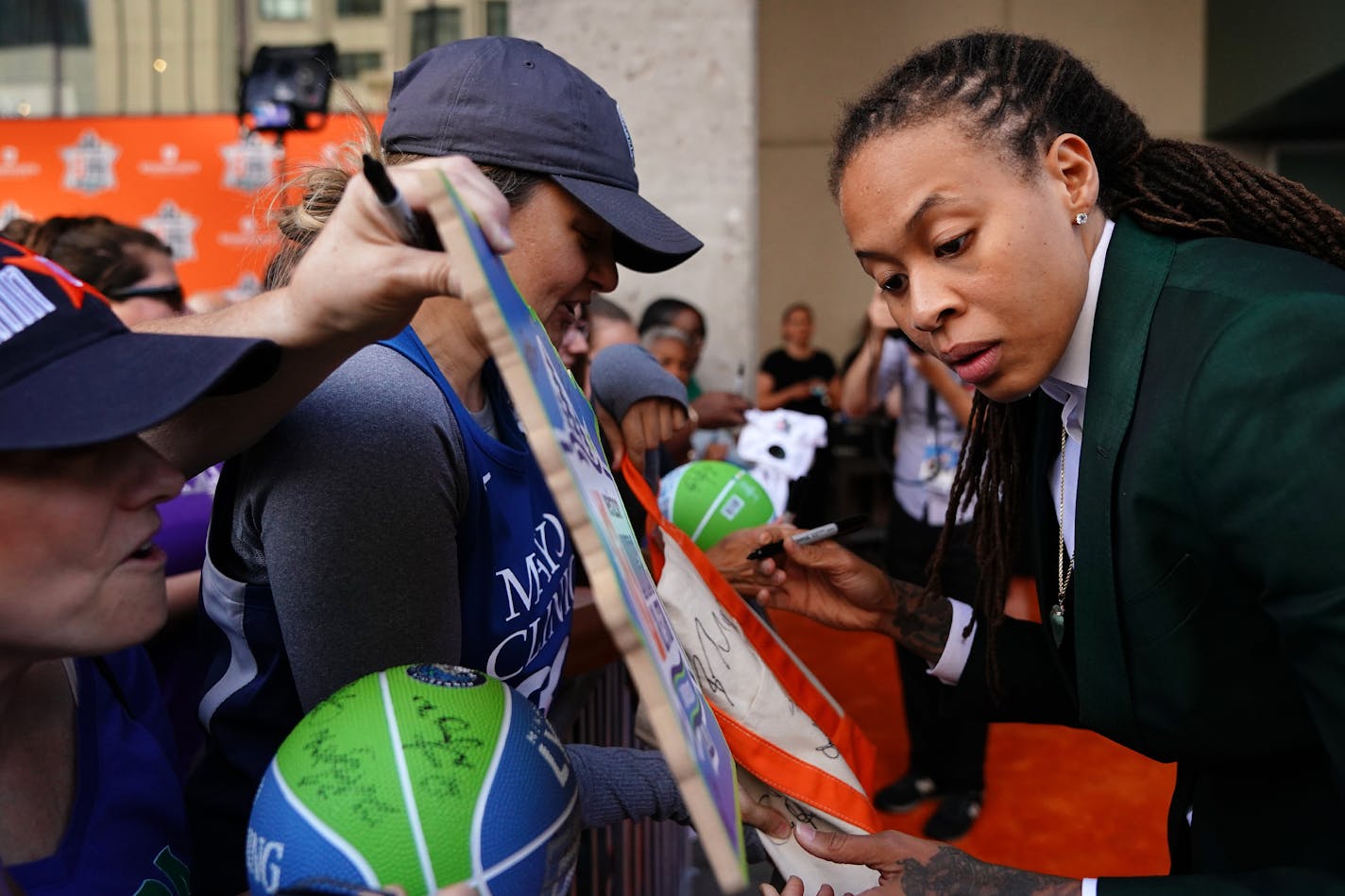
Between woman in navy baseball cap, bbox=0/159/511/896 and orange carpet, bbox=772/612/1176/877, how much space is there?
9.98 ft

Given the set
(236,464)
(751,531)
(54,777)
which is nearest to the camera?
(54,777)

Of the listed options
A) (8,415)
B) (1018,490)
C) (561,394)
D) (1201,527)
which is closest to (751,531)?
(1018,490)

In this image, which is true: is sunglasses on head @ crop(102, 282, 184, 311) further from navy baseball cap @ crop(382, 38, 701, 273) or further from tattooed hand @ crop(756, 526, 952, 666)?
tattooed hand @ crop(756, 526, 952, 666)

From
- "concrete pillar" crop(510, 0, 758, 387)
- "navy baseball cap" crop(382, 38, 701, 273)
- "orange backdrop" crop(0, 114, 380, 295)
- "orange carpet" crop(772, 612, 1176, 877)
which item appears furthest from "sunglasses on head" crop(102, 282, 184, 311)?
"orange backdrop" crop(0, 114, 380, 295)

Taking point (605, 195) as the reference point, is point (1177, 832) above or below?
below

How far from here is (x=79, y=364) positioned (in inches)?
38.6

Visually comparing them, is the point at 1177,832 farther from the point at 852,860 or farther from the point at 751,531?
the point at 751,531

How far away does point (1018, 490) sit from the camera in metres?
1.86

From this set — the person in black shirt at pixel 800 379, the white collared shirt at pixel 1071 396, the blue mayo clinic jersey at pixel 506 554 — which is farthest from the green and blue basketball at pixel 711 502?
the person in black shirt at pixel 800 379

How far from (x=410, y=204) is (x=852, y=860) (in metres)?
0.94

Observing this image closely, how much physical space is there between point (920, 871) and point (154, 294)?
9.00 feet

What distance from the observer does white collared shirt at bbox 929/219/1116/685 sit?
141 cm

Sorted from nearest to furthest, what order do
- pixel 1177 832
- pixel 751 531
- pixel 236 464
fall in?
pixel 236 464
pixel 1177 832
pixel 751 531

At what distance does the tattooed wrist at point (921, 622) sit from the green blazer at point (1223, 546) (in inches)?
18.9
